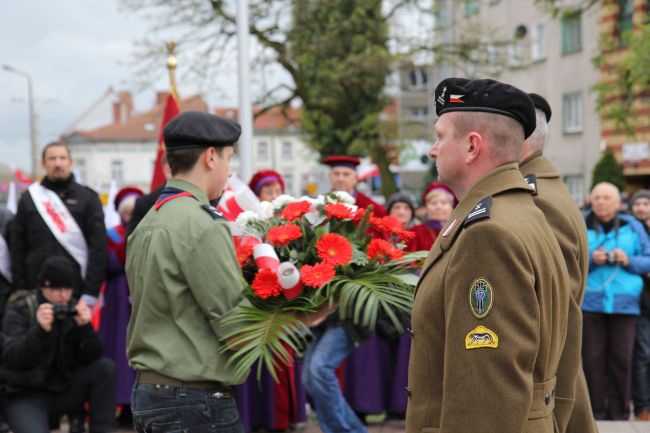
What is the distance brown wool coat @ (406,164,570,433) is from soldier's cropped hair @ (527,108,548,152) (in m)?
1.26

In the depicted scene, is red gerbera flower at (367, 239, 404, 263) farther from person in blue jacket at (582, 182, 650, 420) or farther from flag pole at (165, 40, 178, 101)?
flag pole at (165, 40, 178, 101)

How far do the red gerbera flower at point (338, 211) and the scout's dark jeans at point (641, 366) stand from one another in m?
4.72

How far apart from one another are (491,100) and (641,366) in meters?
6.17

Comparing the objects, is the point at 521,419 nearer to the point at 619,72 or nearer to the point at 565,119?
the point at 619,72

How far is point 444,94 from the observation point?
2.65 metres

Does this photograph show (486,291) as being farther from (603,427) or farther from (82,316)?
(603,427)

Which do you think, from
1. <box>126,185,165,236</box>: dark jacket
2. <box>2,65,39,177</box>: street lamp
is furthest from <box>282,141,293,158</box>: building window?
<box>126,185,165,236</box>: dark jacket

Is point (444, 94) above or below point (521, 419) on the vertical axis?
above

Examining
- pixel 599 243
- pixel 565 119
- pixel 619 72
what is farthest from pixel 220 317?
pixel 565 119

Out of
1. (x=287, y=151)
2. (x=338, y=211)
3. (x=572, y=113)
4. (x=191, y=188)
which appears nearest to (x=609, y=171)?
(x=572, y=113)

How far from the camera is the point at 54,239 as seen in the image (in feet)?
24.0

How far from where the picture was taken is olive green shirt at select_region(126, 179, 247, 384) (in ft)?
10.7

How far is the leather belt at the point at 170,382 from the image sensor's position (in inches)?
129

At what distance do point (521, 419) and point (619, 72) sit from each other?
48.0ft
